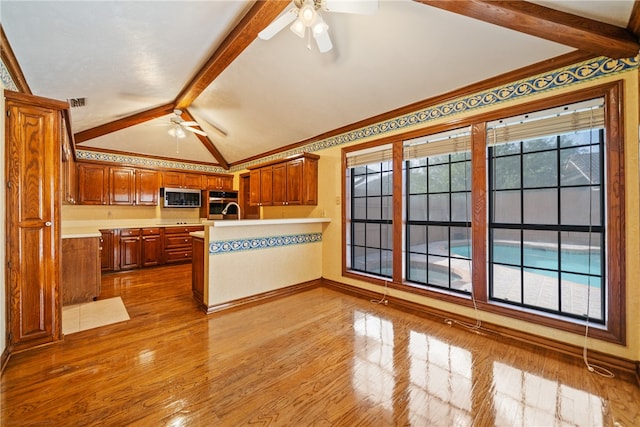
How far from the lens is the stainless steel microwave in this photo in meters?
5.90

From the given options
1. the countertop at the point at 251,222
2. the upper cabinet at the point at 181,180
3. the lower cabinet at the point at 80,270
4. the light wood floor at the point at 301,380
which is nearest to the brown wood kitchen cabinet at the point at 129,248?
the upper cabinet at the point at 181,180

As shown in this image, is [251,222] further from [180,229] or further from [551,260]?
[180,229]

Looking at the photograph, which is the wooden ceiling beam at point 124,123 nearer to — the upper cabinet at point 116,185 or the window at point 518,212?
the upper cabinet at point 116,185

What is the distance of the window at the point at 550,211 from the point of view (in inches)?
86.9

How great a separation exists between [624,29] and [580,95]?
0.45 metres

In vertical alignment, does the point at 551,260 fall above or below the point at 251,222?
below

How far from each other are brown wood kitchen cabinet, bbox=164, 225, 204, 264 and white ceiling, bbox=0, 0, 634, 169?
8.32 ft

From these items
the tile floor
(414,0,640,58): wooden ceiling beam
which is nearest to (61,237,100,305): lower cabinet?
the tile floor

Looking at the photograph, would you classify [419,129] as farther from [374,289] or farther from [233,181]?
[233,181]

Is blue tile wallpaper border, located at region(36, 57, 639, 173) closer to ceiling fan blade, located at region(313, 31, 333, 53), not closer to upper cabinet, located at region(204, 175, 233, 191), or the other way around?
ceiling fan blade, located at region(313, 31, 333, 53)

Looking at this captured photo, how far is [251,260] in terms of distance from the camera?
3.48 meters

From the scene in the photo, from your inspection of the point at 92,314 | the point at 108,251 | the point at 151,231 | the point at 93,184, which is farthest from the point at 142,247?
the point at 92,314

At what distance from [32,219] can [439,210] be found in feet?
13.3

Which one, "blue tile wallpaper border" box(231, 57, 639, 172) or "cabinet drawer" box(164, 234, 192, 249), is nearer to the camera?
"blue tile wallpaper border" box(231, 57, 639, 172)
